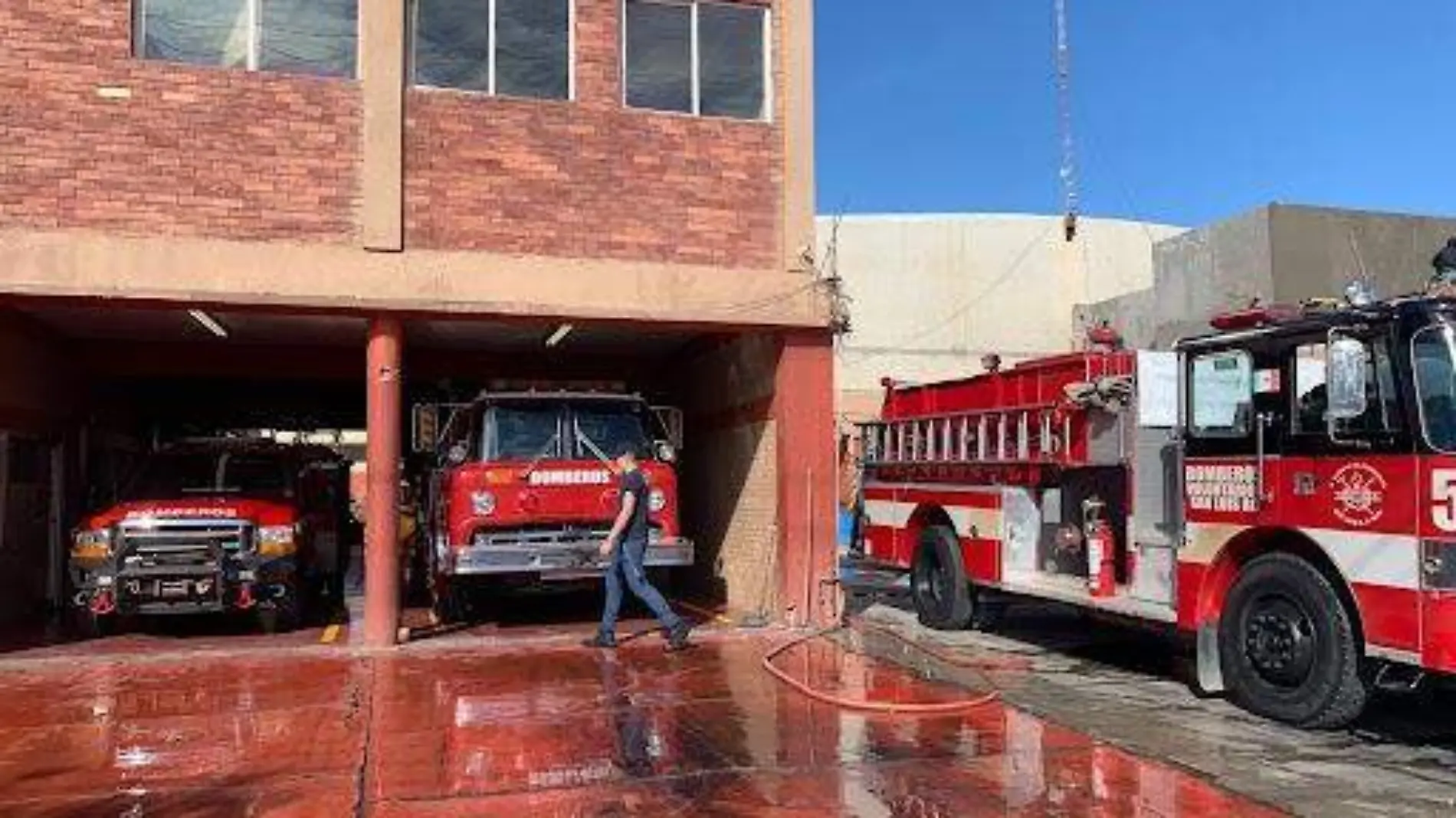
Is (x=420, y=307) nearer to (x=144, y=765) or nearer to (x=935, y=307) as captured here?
(x=144, y=765)

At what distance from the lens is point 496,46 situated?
12453 millimetres

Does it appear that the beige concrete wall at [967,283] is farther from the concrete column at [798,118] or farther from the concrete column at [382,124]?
the concrete column at [382,124]

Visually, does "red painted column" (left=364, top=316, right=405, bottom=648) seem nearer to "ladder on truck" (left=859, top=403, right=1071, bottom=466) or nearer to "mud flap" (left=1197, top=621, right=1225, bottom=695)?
"ladder on truck" (left=859, top=403, right=1071, bottom=466)

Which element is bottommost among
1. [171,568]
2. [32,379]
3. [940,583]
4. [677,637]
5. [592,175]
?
[677,637]

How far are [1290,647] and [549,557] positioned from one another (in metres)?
6.45

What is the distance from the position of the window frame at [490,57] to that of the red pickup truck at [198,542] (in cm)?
428

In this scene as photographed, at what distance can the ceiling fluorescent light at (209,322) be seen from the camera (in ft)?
41.4

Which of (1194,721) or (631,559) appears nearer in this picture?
(1194,721)

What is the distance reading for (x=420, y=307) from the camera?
11.8m

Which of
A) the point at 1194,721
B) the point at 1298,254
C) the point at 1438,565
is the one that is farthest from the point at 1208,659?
the point at 1298,254

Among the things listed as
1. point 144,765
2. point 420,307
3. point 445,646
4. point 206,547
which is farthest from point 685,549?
point 144,765

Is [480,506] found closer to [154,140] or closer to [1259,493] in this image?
[154,140]

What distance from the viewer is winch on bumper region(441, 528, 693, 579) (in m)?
12.1

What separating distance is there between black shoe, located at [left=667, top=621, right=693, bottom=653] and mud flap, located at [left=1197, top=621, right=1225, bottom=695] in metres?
4.37
